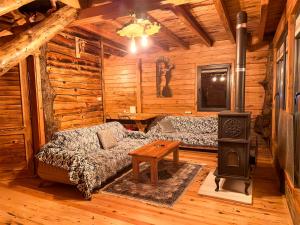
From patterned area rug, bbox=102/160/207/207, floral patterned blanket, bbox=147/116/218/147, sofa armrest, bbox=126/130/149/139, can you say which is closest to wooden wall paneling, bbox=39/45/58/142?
patterned area rug, bbox=102/160/207/207

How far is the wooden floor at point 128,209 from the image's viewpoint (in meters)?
2.19

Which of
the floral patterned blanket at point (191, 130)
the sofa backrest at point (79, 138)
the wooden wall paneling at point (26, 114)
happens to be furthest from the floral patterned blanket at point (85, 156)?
the floral patterned blanket at point (191, 130)

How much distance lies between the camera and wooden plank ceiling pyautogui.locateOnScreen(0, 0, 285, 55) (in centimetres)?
243

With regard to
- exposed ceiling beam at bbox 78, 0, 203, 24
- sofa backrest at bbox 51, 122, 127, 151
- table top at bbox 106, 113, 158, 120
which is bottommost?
sofa backrest at bbox 51, 122, 127, 151

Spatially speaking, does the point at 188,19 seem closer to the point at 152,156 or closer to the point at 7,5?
the point at 152,156

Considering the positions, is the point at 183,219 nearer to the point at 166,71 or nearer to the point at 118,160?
the point at 118,160

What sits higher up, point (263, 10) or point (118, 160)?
point (263, 10)

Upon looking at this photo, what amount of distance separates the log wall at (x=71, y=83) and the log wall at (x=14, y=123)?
0.38 meters

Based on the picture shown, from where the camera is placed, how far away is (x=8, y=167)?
369 cm

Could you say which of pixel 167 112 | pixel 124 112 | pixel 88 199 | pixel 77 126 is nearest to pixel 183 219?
pixel 88 199

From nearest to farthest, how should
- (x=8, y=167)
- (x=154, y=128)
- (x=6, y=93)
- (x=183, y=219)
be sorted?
(x=183, y=219) → (x=6, y=93) → (x=8, y=167) → (x=154, y=128)

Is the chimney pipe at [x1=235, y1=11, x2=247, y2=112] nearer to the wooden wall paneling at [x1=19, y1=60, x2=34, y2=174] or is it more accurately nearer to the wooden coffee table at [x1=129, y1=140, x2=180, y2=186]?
the wooden coffee table at [x1=129, y1=140, x2=180, y2=186]

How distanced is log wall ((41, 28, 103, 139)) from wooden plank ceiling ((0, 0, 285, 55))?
1.30ft

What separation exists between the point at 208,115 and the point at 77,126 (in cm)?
326
